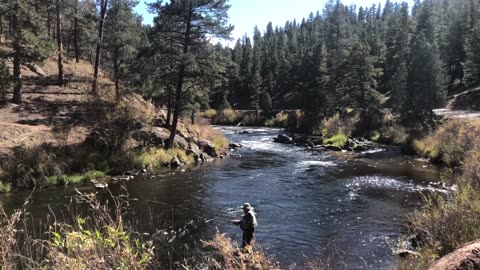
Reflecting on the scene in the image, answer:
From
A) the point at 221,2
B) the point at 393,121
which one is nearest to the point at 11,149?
the point at 221,2

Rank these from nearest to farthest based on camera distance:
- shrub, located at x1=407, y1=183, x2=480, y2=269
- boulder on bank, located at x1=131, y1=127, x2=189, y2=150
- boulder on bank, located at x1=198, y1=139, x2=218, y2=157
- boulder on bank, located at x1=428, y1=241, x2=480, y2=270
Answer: boulder on bank, located at x1=428, y1=241, x2=480, y2=270, shrub, located at x1=407, y1=183, x2=480, y2=269, boulder on bank, located at x1=131, y1=127, x2=189, y2=150, boulder on bank, located at x1=198, y1=139, x2=218, y2=157

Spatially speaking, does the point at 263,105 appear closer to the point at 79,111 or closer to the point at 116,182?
the point at 79,111

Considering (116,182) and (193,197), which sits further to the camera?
(116,182)

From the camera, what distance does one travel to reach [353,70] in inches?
2389

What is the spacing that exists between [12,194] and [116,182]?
524cm

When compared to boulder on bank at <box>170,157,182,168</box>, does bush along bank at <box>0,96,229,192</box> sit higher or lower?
higher

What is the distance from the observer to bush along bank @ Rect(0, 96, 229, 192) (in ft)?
73.9

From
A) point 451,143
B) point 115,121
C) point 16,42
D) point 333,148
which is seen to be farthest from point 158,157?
point 451,143

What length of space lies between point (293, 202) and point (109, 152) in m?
13.1

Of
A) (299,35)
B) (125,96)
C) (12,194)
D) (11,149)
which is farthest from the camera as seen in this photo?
(299,35)

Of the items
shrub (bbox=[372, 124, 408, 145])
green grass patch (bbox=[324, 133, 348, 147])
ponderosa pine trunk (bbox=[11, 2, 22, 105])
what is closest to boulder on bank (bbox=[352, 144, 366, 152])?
green grass patch (bbox=[324, 133, 348, 147])

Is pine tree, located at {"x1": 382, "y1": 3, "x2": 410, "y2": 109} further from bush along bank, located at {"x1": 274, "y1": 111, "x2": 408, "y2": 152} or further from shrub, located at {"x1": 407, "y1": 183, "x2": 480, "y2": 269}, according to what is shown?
shrub, located at {"x1": 407, "y1": 183, "x2": 480, "y2": 269}

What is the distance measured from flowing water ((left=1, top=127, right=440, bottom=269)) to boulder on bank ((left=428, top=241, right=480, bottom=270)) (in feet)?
17.6

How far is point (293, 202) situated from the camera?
67.6ft
